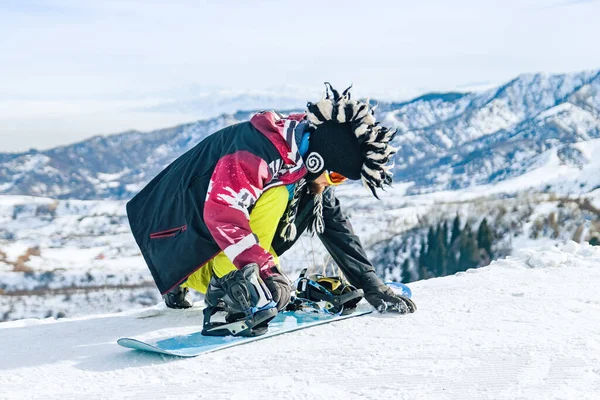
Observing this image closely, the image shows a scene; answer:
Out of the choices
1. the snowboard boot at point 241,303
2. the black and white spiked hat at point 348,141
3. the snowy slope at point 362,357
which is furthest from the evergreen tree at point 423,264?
the snowboard boot at point 241,303

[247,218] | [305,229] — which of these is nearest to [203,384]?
[247,218]

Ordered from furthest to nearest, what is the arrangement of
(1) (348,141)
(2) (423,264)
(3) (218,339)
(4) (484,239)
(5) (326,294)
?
1. (4) (484,239)
2. (2) (423,264)
3. (5) (326,294)
4. (1) (348,141)
5. (3) (218,339)

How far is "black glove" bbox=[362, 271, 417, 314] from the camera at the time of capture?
5.81 m

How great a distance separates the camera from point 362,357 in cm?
456

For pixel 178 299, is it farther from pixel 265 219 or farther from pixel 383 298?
pixel 383 298

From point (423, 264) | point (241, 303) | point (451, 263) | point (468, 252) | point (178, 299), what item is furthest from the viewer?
point (423, 264)

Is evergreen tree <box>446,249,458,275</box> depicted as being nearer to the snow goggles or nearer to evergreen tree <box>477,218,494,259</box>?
evergreen tree <box>477,218,494,259</box>

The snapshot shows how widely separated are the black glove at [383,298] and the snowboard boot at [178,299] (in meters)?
1.75

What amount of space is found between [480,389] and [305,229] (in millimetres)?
2599

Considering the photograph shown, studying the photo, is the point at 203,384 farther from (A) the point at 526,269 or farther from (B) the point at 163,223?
(A) the point at 526,269

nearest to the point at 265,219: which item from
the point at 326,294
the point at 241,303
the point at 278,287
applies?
the point at 278,287

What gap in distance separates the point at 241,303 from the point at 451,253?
9632cm

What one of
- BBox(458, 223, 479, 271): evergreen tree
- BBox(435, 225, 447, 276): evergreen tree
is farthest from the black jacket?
BBox(435, 225, 447, 276): evergreen tree

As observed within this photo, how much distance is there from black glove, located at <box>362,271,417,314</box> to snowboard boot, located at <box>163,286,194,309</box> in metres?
1.75
